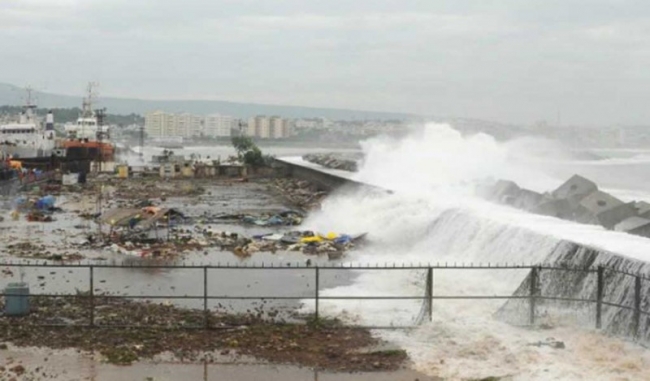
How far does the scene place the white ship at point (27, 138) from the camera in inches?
3249

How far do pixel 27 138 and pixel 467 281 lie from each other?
79.1 meters

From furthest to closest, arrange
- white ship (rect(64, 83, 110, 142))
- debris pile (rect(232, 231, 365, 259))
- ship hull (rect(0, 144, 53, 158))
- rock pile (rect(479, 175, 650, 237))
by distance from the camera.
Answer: white ship (rect(64, 83, 110, 142)) → ship hull (rect(0, 144, 53, 158)) → debris pile (rect(232, 231, 365, 259)) → rock pile (rect(479, 175, 650, 237))

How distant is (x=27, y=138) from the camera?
86812 millimetres

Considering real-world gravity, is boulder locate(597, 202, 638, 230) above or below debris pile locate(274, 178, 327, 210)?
above

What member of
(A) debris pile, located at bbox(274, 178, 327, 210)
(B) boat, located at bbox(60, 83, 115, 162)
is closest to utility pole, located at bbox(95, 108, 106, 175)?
(B) boat, located at bbox(60, 83, 115, 162)

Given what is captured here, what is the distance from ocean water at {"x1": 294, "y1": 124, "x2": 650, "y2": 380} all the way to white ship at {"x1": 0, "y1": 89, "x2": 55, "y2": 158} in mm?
54321

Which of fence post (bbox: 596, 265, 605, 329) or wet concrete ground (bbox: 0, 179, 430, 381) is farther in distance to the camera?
fence post (bbox: 596, 265, 605, 329)

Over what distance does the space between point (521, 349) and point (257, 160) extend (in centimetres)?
6922

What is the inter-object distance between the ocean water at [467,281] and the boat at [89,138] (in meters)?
51.2

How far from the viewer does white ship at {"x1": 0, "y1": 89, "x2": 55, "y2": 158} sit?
82.5m

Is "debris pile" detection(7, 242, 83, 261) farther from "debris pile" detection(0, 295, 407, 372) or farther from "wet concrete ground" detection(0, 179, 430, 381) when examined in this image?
"debris pile" detection(0, 295, 407, 372)

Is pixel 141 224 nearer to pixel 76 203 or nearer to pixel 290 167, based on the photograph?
pixel 76 203

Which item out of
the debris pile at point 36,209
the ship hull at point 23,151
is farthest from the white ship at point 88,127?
the debris pile at point 36,209

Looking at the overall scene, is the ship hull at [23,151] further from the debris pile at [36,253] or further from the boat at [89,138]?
the debris pile at [36,253]
